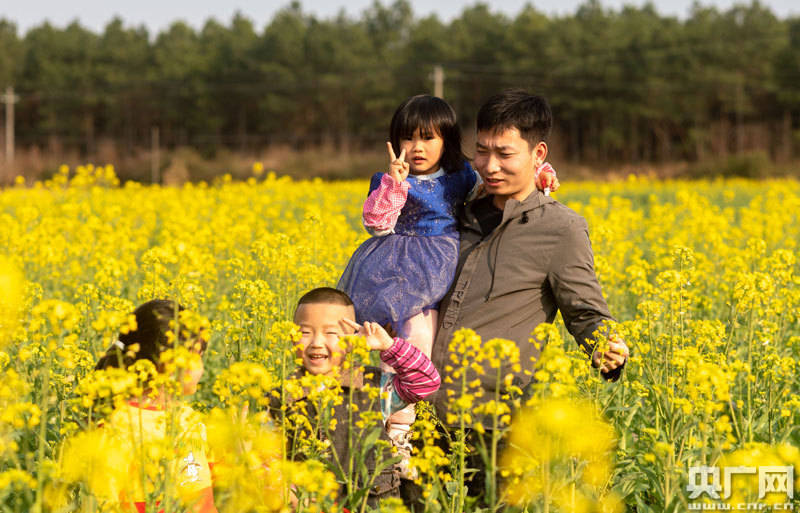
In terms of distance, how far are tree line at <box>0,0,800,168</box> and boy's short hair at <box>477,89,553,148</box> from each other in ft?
138

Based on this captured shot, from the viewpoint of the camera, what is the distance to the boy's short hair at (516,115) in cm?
304

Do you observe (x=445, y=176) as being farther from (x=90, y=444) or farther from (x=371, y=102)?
(x=371, y=102)

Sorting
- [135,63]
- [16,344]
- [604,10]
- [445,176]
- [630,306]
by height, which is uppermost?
[604,10]

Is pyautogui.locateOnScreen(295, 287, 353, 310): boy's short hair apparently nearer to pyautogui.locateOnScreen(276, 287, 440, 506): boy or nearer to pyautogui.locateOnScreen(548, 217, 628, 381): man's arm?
pyautogui.locateOnScreen(276, 287, 440, 506): boy

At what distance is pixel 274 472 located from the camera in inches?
82.6

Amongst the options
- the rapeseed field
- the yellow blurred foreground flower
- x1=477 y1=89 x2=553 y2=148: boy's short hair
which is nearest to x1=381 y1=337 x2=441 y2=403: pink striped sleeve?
the rapeseed field

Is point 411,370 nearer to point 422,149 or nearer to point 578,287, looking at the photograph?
point 578,287

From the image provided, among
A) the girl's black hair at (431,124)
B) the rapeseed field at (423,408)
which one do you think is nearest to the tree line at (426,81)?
the rapeseed field at (423,408)

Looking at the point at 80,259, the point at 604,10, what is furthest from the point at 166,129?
the point at 80,259

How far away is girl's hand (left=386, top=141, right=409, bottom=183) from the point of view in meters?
3.08

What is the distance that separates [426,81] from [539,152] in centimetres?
4303

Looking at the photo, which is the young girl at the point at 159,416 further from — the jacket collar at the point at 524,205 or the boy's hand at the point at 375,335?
the jacket collar at the point at 524,205

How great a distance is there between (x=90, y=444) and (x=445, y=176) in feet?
5.80

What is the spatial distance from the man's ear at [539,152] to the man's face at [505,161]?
11 mm
